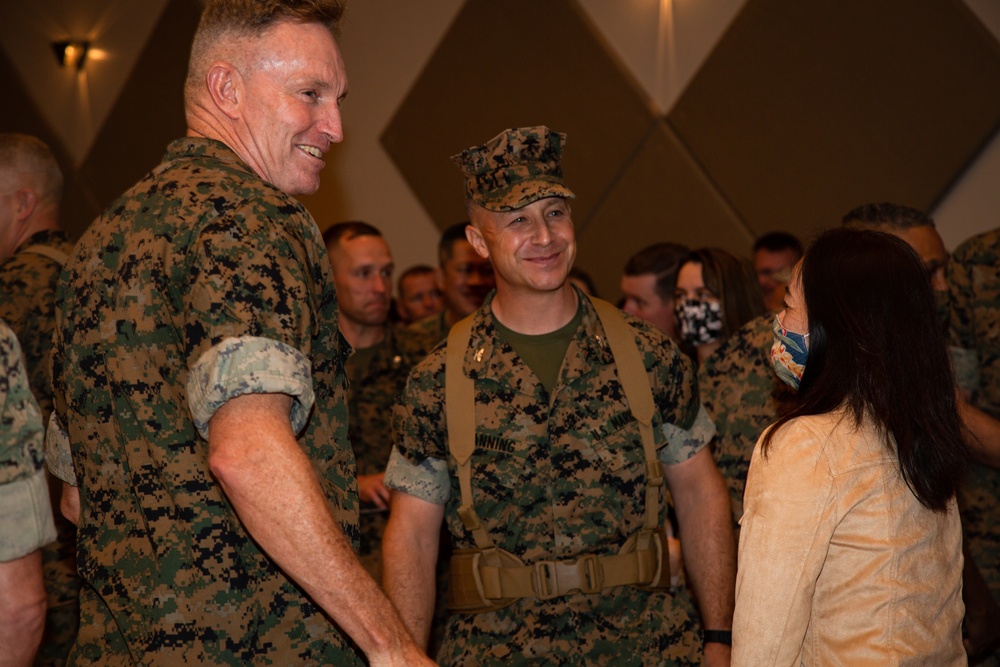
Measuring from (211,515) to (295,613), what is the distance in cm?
20

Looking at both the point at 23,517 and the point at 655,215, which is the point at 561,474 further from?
the point at 655,215

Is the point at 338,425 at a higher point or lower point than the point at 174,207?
lower

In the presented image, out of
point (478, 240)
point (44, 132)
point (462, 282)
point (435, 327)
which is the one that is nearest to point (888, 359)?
point (478, 240)

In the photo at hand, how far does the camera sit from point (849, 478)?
5.58 feet

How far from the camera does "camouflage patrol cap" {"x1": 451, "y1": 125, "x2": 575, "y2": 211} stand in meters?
2.67

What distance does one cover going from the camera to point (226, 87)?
69.7 inches

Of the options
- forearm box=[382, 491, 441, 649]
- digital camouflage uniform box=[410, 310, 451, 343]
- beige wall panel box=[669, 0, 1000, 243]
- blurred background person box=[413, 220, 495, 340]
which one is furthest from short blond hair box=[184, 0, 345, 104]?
beige wall panel box=[669, 0, 1000, 243]

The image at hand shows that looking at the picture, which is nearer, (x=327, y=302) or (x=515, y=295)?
(x=327, y=302)

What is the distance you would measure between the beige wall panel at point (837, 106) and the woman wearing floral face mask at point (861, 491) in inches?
138

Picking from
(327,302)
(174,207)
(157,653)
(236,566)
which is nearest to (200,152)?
(174,207)

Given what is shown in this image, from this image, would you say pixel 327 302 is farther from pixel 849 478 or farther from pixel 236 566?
pixel 849 478

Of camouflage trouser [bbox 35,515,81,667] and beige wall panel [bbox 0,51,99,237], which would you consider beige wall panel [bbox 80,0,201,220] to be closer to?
beige wall panel [bbox 0,51,99,237]

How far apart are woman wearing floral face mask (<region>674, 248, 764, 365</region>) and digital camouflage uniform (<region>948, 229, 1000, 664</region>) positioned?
70 cm

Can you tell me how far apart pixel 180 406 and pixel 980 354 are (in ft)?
8.01
